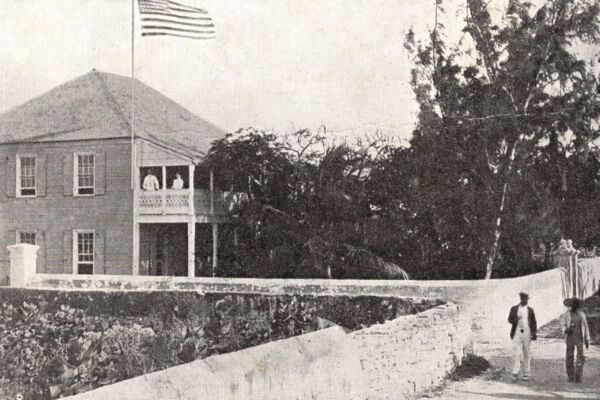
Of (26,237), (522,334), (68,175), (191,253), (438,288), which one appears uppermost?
(68,175)

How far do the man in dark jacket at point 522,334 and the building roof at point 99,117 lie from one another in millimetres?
15355

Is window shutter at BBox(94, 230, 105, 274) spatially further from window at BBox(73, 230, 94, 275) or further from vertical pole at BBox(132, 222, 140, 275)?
vertical pole at BBox(132, 222, 140, 275)

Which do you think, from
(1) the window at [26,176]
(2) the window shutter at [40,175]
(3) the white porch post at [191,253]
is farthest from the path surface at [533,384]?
(1) the window at [26,176]

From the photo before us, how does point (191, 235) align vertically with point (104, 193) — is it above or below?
below

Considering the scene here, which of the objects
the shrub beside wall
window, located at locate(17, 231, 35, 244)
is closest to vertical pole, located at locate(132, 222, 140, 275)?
window, located at locate(17, 231, 35, 244)

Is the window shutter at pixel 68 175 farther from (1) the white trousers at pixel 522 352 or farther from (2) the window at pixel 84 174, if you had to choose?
(1) the white trousers at pixel 522 352

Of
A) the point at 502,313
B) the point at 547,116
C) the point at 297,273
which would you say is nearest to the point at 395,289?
the point at 502,313

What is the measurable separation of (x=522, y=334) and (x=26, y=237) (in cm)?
1973

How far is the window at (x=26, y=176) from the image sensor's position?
86.8 feet

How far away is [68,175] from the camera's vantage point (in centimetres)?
2583

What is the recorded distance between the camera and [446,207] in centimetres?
2447

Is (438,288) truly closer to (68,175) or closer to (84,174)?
(84,174)

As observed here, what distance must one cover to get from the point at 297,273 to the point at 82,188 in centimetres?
816

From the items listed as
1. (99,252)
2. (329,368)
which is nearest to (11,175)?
(99,252)
